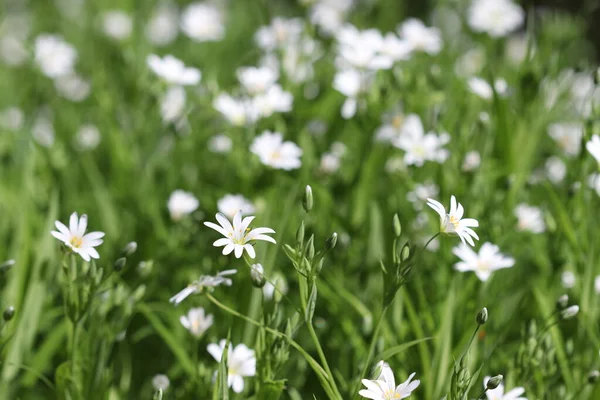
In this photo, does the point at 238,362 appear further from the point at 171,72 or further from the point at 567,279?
the point at 171,72

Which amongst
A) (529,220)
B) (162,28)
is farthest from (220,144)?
A: (162,28)

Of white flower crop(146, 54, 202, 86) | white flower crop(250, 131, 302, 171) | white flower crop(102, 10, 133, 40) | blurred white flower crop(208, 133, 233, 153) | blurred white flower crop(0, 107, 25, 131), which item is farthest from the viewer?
white flower crop(102, 10, 133, 40)

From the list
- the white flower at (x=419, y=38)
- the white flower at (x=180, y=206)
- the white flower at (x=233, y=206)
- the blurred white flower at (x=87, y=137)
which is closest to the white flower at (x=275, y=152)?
the white flower at (x=233, y=206)

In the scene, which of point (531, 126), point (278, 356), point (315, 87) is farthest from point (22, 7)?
point (278, 356)

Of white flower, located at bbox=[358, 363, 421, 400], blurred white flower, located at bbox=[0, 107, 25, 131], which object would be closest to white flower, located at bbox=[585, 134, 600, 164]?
white flower, located at bbox=[358, 363, 421, 400]

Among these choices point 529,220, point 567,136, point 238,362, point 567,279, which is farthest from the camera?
point 567,136

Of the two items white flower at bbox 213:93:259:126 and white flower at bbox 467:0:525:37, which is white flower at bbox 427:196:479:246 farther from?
white flower at bbox 467:0:525:37
